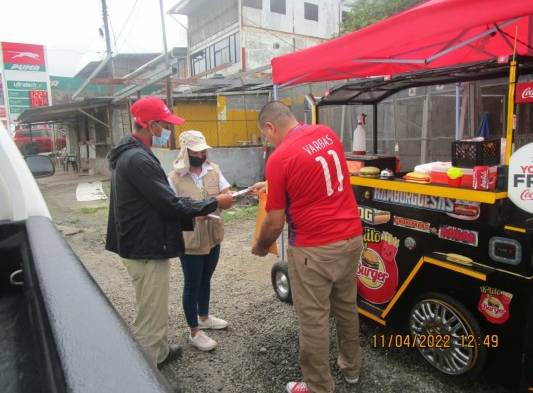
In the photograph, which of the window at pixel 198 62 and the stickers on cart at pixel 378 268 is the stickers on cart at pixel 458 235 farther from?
the window at pixel 198 62

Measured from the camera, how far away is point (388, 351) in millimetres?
3264

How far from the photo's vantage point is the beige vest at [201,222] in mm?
3168

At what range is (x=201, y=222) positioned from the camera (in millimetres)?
3193

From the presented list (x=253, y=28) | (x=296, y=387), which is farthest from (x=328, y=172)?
(x=253, y=28)

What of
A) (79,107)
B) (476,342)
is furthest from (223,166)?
(476,342)

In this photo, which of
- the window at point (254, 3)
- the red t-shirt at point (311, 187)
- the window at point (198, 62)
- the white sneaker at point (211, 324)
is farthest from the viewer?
the window at point (198, 62)

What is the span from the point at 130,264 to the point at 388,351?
2098 mm

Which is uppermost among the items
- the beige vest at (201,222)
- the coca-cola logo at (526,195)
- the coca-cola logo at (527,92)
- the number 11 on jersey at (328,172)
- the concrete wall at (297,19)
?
the concrete wall at (297,19)

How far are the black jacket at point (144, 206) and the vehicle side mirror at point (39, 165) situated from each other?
0.48 metres

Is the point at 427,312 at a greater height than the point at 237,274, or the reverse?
the point at 427,312

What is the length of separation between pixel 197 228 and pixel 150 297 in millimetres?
643

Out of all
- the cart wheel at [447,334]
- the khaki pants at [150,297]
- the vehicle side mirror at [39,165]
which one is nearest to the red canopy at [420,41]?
the cart wheel at [447,334]

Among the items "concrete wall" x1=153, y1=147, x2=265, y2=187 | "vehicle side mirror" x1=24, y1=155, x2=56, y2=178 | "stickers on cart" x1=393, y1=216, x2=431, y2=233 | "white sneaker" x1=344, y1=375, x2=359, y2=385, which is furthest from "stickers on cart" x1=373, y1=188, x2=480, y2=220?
"concrete wall" x1=153, y1=147, x2=265, y2=187

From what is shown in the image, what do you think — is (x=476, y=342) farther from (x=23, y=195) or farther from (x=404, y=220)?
(x=23, y=195)
